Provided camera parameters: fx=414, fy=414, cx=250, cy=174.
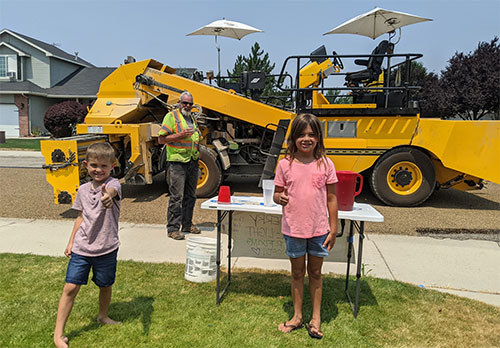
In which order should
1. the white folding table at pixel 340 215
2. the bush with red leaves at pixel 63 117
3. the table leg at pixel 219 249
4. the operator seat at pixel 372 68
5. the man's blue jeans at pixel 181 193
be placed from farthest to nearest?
1. the bush with red leaves at pixel 63 117
2. the operator seat at pixel 372 68
3. the man's blue jeans at pixel 181 193
4. the table leg at pixel 219 249
5. the white folding table at pixel 340 215

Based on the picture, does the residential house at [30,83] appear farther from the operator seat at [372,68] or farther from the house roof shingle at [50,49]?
the operator seat at [372,68]

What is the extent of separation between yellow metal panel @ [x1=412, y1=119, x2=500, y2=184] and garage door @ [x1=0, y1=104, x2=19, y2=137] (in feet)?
87.7

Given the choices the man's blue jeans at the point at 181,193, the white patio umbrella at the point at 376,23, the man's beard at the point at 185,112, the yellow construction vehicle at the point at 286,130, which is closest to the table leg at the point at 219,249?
the man's blue jeans at the point at 181,193

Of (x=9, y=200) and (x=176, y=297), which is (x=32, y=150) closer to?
(x=9, y=200)

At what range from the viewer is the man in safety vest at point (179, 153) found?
517cm

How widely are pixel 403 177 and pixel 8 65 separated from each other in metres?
28.8

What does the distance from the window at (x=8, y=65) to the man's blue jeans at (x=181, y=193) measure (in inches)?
1080

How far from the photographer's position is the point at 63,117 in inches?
790

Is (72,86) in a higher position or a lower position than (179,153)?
higher

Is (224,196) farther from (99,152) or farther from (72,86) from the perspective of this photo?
(72,86)

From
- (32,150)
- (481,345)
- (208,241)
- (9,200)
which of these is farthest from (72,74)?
(481,345)

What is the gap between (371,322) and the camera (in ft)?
10.6

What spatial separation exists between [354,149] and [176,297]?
14.9 ft

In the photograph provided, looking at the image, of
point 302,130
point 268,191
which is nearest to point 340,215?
point 268,191
